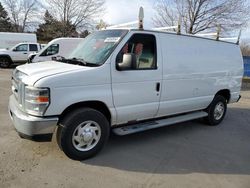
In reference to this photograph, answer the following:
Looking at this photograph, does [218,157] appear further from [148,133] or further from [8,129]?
[8,129]

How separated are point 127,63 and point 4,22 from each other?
56.5 meters

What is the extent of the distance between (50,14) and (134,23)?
32818 mm

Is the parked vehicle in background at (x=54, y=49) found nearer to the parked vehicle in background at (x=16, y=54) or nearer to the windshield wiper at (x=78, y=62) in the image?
the parked vehicle in background at (x=16, y=54)

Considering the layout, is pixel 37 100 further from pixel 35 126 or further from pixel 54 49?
pixel 54 49

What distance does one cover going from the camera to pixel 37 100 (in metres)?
3.57

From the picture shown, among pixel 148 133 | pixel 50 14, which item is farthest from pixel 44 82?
pixel 50 14

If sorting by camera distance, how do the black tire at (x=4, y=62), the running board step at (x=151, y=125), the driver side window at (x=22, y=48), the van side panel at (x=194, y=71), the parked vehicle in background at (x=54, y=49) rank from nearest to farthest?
1. the running board step at (x=151, y=125)
2. the van side panel at (x=194, y=71)
3. the parked vehicle in background at (x=54, y=49)
4. the black tire at (x=4, y=62)
5. the driver side window at (x=22, y=48)

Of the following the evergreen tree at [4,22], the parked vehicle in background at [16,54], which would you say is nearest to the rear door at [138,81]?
the parked vehicle in background at [16,54]

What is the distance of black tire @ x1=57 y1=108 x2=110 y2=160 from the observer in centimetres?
387

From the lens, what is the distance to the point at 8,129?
5262 millimetres

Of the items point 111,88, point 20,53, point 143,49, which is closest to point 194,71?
point 143,49

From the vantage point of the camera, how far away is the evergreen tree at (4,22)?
5219cm

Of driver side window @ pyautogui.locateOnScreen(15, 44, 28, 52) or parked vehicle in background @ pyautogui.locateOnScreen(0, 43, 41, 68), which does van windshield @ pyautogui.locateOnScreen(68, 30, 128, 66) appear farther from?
driver side window @ pyautogui.locateOnScreen(15, 44, 28, 52)

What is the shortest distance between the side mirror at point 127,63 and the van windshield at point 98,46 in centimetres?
26
